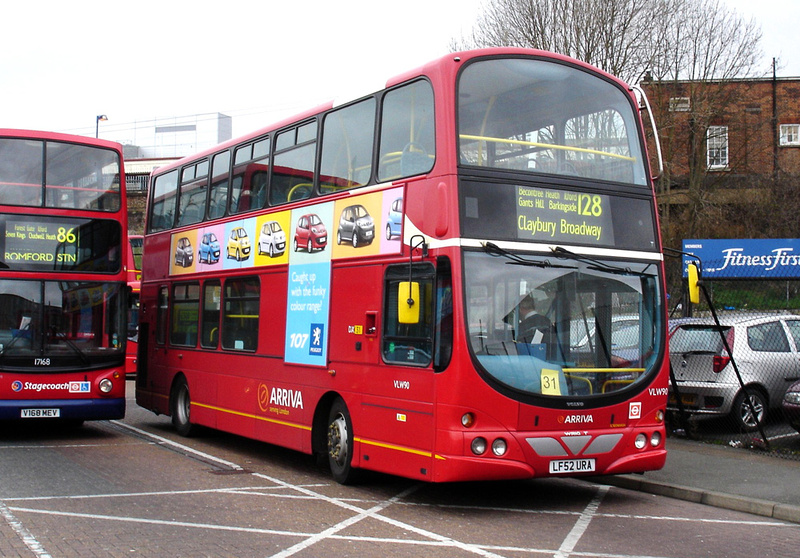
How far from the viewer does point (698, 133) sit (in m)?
30.3

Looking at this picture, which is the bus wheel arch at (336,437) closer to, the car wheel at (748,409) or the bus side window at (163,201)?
the car wheel at (748,409)

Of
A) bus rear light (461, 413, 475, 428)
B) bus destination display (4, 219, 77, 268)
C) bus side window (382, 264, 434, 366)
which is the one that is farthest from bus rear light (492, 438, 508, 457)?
bus destination display (4, 219, 77, 268)

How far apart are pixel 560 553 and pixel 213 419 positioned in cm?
773

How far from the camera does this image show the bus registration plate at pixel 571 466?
29.0ft

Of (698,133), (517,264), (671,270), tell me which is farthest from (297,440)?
(698,133)

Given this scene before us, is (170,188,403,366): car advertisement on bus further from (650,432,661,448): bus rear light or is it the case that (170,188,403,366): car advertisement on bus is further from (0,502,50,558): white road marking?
(0,502,50,558): white road marking

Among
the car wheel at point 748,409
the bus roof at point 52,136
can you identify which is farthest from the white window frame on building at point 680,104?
the bus roof at point 52,136

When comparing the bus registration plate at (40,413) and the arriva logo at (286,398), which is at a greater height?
the arriva logo at (286,398)

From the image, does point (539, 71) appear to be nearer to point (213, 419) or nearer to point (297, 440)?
point (297, 440)

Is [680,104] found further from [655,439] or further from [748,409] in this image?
[655,439]

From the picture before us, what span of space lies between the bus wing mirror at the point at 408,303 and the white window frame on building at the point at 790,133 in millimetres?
32346

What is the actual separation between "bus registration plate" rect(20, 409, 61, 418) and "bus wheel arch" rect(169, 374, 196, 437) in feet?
6.38

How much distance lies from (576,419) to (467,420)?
3.65ft

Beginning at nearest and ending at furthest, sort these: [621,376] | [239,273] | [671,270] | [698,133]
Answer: [621,376] → [239,273] → [671,270] → [698,133]
